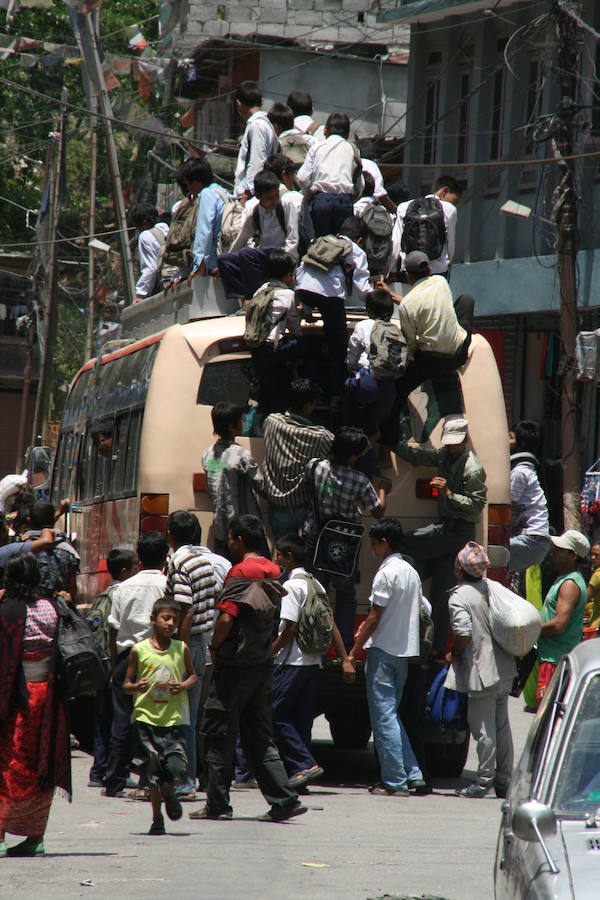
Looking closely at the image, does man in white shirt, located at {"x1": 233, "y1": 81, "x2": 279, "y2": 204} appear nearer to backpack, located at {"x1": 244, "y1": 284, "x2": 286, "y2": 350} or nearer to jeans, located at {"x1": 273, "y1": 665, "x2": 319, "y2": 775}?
backpack, located at {"x1": 244, "y1": 284, "x2": 286, "y2": 350}

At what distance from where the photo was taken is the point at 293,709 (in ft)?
31.9

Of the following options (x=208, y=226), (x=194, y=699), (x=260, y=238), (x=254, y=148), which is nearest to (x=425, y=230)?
(x=260, y=238)

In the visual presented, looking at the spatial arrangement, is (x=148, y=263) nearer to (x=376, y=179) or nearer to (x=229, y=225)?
(x=229, y=225)

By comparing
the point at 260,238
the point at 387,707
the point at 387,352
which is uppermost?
the point at 260,238

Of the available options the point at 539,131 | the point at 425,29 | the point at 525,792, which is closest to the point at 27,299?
the point at 425,29

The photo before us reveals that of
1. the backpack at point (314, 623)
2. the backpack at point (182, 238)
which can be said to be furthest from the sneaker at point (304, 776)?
the backpack at point (182, 238)

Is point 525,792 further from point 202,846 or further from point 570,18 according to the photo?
point 570,18

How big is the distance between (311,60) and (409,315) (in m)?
20.2

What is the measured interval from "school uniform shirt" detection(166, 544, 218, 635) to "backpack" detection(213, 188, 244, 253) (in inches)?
111

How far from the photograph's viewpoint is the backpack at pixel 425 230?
11.1m

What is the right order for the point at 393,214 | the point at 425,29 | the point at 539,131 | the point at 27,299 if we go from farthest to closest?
the point at 27,299, the point at 425,29, the point at 539,131, the point at 393,214

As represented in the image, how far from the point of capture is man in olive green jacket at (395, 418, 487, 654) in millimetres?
10336

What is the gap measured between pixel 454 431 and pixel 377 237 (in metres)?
1.61

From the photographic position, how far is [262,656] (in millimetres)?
8555
